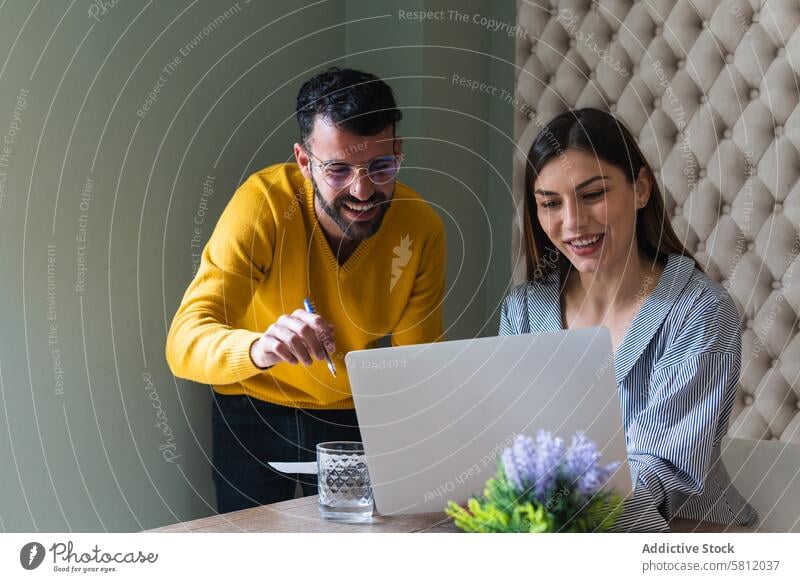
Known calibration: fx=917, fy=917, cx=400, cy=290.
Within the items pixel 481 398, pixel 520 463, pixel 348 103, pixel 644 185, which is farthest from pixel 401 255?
pixel 520 463

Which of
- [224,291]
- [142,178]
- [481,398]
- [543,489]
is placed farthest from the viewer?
[142,178]

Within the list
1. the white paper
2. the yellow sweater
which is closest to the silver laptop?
the white paper

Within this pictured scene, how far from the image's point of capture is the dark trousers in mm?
1143

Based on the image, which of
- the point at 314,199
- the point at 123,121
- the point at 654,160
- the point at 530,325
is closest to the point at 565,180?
the point at 530,325

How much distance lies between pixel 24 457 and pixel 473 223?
0.69 m

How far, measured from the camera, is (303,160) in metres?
1.03

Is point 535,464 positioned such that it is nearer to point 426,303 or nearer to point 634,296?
point 634,296

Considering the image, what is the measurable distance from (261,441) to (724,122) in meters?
0.75

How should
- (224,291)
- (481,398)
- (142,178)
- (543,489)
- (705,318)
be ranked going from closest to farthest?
(543,489)
(481,398)
(705,318)
(224,291)
(142,178)

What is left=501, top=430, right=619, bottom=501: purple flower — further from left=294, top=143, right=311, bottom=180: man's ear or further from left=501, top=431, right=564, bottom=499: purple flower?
left=294, top=143, right=311, bottom=180: man's ear

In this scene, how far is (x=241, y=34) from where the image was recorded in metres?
1.21

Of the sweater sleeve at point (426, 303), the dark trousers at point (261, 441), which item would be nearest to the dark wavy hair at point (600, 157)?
the sweater sleeve at point (426, 303)

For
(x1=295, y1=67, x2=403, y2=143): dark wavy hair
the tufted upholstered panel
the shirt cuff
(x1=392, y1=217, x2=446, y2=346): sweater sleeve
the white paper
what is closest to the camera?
the shirt cuff

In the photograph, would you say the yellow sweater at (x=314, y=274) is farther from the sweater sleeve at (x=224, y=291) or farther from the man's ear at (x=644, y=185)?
the man's ear at (x=644, y=185)
